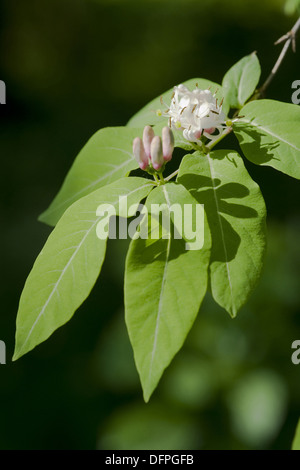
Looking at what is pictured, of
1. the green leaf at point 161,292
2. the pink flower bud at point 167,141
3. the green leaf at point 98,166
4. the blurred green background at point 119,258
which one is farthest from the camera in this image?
the blurred green background at point 119,258

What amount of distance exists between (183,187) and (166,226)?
0.06 metres

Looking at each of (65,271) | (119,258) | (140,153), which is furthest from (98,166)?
(119,258)

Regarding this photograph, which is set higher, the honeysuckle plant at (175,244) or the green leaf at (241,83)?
the green leaf at (241,83)

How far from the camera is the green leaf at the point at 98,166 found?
854 millimetres

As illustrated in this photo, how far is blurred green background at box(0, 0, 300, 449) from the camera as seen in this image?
1.61m

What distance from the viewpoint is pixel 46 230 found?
2580mm

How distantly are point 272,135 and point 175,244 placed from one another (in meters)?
0.24

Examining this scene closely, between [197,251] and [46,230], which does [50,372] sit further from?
[197,251]

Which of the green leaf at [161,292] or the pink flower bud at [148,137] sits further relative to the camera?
the pink flower bud at [148,137]

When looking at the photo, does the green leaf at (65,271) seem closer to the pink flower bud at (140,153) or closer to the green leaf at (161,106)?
the pink flower bud at (140,153)

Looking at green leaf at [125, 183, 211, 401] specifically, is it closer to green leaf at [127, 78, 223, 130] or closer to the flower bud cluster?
the flower bud cluster

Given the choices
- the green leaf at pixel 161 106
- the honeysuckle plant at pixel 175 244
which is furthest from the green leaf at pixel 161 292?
the green leaf at pixel 161 106

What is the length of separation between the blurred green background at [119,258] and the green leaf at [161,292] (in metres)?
1.05

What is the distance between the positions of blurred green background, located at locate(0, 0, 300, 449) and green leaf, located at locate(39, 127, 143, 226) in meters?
0.92
